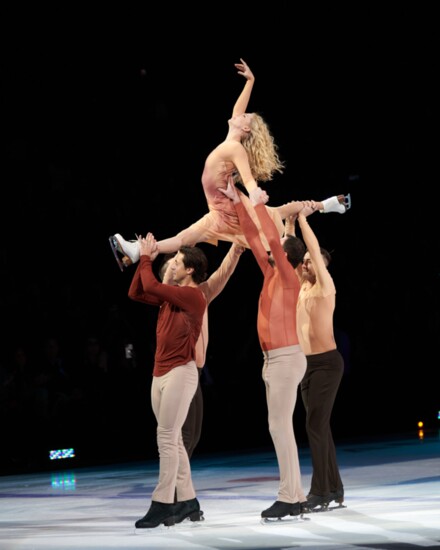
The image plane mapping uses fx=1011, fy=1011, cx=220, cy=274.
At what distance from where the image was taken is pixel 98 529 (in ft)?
18.1

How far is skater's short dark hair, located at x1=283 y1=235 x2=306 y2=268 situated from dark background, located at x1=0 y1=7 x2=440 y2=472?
4.64m

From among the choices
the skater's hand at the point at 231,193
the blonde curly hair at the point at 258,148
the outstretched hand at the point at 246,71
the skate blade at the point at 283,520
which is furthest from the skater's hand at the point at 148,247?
the skate blade at the point at 283,520

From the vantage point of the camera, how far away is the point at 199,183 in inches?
494

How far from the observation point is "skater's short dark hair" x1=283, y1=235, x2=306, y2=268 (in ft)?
18.6

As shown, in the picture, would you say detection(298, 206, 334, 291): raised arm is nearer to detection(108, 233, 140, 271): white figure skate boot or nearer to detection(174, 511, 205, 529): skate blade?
detection(108, 233, 140, 271): white figure skate boot

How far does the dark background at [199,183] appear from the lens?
34.9 ft

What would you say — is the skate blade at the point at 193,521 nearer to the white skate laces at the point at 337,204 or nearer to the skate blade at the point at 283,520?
the skate blade at the point at 283,520

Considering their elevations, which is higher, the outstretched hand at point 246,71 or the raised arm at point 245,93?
the outstretched hand at point 246,71

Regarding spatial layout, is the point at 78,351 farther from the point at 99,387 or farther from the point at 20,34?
the point at 20,34

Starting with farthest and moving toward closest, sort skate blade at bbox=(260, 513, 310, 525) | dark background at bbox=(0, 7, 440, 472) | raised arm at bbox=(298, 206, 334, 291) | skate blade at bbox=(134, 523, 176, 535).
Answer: dark background at bbox=(0, 7, 440, 472), raised arm at bbox=(298, 206, 334, 291), skate blade at bbox=(260, 513, 310, 525), skate blade at bbox=(134, 523, 176, 535)

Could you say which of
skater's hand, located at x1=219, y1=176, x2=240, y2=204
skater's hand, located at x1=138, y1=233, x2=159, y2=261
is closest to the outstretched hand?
skater's hand, located at x1=219, y1=176, x2=240, y2=204

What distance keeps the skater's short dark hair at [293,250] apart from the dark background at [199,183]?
183 inches

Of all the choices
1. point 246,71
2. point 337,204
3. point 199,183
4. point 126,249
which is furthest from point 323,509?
point 199,183

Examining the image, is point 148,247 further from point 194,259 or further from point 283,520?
point 283,520
